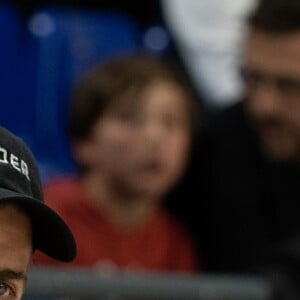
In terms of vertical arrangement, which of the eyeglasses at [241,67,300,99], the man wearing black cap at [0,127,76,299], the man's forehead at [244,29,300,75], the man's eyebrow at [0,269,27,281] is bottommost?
the man's eyebrow at [0,269,27,281]

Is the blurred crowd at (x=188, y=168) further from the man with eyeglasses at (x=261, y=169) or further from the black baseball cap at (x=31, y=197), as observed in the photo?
the black baseball cap at (x=31, y=197)

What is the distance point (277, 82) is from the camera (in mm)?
3014

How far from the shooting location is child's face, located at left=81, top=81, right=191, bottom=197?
9.30 feet

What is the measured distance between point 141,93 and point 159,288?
0.53 meters

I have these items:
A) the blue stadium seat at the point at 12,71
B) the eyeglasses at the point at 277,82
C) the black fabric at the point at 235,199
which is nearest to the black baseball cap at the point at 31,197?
the black fabric at the point at 235,199

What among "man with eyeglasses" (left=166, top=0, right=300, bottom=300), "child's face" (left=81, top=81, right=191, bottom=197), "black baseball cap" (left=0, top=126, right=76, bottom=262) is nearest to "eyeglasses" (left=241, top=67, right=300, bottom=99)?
"man with eyeglasses" (left=166, top=0, right=300, bottom=300)

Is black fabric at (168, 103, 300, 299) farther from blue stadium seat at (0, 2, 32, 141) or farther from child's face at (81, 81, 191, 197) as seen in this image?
blue stadium seat at (0, 2, 32, 141)

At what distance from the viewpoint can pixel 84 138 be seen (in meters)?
2.90

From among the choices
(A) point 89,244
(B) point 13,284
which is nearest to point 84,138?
(A) point 89,244

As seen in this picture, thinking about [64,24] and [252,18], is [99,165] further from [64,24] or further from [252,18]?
[64,24]

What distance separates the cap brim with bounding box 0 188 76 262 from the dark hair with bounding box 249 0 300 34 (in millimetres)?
1591

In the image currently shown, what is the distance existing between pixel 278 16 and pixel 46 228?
1645 millimetres

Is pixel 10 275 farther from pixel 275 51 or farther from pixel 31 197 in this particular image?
pixel 275 51

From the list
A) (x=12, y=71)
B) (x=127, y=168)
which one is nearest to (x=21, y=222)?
(x=127, y=168)
